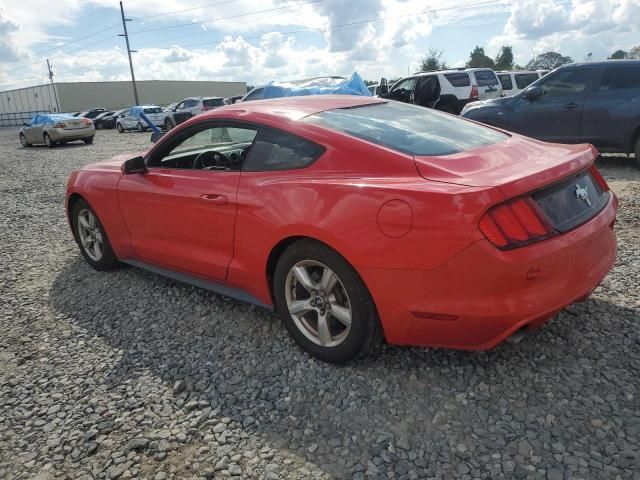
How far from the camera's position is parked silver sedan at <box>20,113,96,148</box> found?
63.3 ft

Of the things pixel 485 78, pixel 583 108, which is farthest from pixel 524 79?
pixel 583 108

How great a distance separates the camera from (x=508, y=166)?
2.56 metres

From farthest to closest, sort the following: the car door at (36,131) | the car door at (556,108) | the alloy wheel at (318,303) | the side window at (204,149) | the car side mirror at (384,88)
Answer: the car door at (36,131), the car side mirror at (384,88), the car door at (556,108), the side window at (204,149), the alloy wheel at (318,303)

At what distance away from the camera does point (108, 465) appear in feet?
7.43

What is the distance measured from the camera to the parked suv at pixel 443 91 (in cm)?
1461

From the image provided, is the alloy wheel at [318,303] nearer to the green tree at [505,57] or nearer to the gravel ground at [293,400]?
the gravel ground at [293,400]

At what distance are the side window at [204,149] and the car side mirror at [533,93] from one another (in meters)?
6.65

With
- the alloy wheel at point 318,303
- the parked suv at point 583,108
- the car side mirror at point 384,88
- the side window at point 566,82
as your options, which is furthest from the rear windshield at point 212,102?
the alloy wheel at point 318,303

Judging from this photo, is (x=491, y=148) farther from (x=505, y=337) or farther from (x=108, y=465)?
(x=108, y=465)

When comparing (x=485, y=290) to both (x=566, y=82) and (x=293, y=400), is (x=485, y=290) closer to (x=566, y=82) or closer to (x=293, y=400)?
(x=293, y=400)

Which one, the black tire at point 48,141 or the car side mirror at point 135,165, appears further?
the black tire at point 48,141

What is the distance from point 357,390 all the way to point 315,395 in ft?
0.72

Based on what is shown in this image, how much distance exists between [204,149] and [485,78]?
44.2 feet

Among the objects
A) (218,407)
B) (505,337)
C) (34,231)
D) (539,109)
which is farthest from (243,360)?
(539,109)
